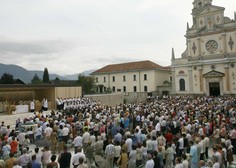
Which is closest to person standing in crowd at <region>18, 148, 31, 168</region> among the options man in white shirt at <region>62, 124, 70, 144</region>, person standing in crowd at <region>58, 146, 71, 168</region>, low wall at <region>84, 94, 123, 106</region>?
person standing in crowd at <region>58, 146, 71, 168</region>

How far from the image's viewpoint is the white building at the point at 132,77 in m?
47.4

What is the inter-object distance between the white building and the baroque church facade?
5.63m

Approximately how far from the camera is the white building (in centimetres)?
4741

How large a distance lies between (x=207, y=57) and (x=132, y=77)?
16169 mm

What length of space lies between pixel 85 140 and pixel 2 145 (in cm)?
339

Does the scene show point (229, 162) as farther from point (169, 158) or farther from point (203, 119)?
point (203, 119)

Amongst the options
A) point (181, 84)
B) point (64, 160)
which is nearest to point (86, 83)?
point (181, 84)

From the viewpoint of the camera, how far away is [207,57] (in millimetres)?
39781

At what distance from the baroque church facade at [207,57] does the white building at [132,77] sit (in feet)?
18.5

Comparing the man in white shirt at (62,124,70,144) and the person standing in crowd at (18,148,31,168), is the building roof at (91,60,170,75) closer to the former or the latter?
the man in white shirt at (62,124,70,144)

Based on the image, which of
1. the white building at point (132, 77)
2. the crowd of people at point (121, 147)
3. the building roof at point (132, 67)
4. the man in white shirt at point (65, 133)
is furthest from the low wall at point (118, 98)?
the man in white shirt at point (65, 133)

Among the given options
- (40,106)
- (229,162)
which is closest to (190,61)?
(40,106)

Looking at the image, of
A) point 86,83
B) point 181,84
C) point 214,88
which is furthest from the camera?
point 86,83

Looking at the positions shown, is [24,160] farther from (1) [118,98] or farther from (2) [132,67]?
(2) [132,67]
